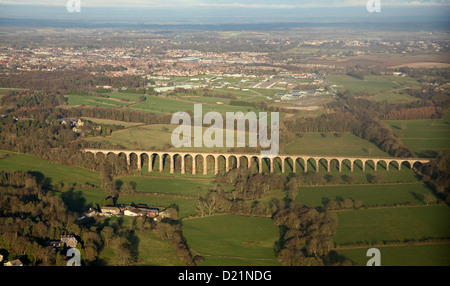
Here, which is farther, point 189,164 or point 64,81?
point 64,81

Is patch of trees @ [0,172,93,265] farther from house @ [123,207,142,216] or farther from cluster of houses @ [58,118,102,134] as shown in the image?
cluster of houses @ [58,118,102,134]

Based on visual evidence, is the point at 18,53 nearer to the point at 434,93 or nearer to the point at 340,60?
the point at 340,60

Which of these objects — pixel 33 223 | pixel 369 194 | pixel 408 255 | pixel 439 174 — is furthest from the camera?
→ pixel 439 174

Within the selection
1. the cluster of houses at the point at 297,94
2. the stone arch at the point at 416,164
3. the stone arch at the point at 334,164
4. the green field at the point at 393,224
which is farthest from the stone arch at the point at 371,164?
the cluster of houses at the point at 297,94

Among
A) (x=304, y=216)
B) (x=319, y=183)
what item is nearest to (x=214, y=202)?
(x=304, y=216)

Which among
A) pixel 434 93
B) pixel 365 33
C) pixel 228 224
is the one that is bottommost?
pixel 228 224

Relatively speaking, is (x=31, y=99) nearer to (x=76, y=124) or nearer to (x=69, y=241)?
(x=76, y=124)

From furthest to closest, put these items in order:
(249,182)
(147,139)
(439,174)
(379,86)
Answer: (379,86) → (147,139) → (439,174) → (249,182)

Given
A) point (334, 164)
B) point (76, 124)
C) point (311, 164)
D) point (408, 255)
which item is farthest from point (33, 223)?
point (76, 124)
